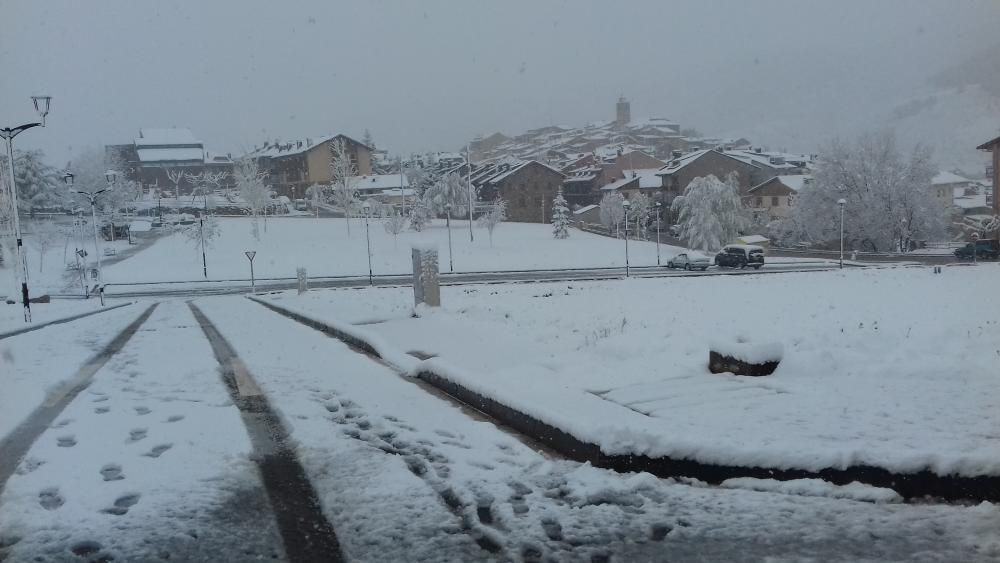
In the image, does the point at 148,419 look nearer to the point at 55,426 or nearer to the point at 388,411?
the point at 55,426

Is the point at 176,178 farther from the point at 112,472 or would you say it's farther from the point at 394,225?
the point at 112,472

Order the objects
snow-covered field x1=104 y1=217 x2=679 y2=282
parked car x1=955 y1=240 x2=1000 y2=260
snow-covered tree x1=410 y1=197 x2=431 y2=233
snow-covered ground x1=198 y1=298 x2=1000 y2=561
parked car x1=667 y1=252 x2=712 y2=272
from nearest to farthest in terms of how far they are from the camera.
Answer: snow-covered ground x1=198 y1=298 x2=1000 y2=561, parked car x1=955 y1=240 x2=1000 y2=260, parked car x1=667 y1=252 x2=712 y2=272, snow-covered field x1=104 y1=217 x2=679 y2=282, snow-covered tree x1=410 y1=197 x2=431 y2=233

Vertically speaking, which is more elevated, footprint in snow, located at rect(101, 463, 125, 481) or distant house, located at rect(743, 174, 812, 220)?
distant house, located at rect(743, 174, 812, 220)

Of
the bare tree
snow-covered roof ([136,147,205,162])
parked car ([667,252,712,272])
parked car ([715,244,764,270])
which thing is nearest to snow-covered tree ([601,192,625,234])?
parked car ([667,252,712,272])

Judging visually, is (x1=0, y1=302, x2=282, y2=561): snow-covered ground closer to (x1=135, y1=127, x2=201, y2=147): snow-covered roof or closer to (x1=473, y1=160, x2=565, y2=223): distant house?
(x1=473, y1=160, x2=565, y2=223): distant house

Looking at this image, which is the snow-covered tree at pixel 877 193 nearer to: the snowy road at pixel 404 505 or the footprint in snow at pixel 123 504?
the snowy road at pixel 404 505

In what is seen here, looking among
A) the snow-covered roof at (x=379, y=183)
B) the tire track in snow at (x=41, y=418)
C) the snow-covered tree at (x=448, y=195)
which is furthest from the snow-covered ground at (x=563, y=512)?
the snow-covered roof at (x=379, y=183)

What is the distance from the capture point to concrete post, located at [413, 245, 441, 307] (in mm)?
15711

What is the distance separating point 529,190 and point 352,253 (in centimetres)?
3313

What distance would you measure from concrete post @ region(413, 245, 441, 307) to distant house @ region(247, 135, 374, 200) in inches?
3707

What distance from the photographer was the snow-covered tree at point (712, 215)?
64.1 metres

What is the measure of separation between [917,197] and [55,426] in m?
60.7

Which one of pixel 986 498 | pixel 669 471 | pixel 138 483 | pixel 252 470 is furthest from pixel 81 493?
pixel 986 498

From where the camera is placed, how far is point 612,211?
81562 mm
